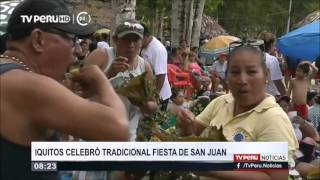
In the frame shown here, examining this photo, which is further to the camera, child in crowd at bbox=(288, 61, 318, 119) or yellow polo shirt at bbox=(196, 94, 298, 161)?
child in crowd at bbox=(288, 61, 318, 119)

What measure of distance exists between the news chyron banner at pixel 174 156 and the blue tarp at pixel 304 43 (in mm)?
4239

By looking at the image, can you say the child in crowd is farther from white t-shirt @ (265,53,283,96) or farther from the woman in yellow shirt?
the woman in yellow shirt

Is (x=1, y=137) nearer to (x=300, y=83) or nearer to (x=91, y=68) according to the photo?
(x=91, y=68)

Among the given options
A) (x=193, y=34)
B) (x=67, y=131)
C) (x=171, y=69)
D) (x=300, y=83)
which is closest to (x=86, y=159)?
(x=67, y=131)

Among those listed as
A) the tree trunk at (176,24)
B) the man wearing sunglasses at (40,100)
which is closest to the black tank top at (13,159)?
the man wearing sunglasses at (40,100)

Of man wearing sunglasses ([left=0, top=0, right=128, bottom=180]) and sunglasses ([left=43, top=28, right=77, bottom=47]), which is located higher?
sunglasses ([left=43, top=28, right=77, bottom=47])

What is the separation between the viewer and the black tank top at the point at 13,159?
6.95ft

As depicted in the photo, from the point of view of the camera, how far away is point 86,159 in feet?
8.09

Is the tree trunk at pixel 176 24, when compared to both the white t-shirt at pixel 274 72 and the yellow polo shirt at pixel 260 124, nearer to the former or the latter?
the white t-shirt at pixel 274 72

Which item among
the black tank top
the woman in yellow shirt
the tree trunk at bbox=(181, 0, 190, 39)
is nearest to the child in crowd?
the woman in yellow shirt

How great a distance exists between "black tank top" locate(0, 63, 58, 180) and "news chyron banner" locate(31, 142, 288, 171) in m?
0.24

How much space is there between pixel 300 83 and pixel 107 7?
15.0 meters

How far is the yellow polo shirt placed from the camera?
8.34ft

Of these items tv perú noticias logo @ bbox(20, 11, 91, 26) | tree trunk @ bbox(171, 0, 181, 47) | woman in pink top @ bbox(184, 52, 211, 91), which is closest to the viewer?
tv perú noticias logo @ bbox(20, 11, 91, 26)
